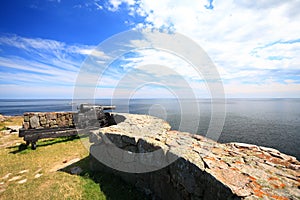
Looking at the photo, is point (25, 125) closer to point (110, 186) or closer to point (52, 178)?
point (52, 178)

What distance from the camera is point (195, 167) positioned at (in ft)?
11.5

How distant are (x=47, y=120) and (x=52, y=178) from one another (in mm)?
6149

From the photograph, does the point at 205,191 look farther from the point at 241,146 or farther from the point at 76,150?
the point at 76,150

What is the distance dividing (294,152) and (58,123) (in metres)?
21.6

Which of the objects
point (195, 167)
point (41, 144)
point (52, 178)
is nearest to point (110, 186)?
point (52, 178)

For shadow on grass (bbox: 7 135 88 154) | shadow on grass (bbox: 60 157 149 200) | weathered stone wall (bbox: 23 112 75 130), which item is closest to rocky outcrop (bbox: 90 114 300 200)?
shadow on grass (bbox: 60 157 149 200)

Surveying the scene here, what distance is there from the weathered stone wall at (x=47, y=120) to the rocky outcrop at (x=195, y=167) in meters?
6.28

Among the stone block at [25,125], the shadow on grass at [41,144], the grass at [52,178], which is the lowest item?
the grass at [52,178]

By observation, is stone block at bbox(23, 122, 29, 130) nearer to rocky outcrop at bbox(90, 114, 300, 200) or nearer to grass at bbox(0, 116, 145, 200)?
grass at bbox(0, 116, 145, 200)

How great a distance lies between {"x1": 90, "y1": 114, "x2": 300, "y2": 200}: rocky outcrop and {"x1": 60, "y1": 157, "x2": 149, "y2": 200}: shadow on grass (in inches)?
8.2

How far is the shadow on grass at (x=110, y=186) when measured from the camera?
4.79 m

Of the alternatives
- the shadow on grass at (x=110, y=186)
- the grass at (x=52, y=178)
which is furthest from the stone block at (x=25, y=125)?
the shadow on grass at (x=110, y=186)

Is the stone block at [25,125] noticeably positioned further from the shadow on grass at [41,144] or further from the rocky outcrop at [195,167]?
the rocky outcrop at [195,167]

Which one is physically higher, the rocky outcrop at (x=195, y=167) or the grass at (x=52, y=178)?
the rocky outcrop at (x=195, y=167)
